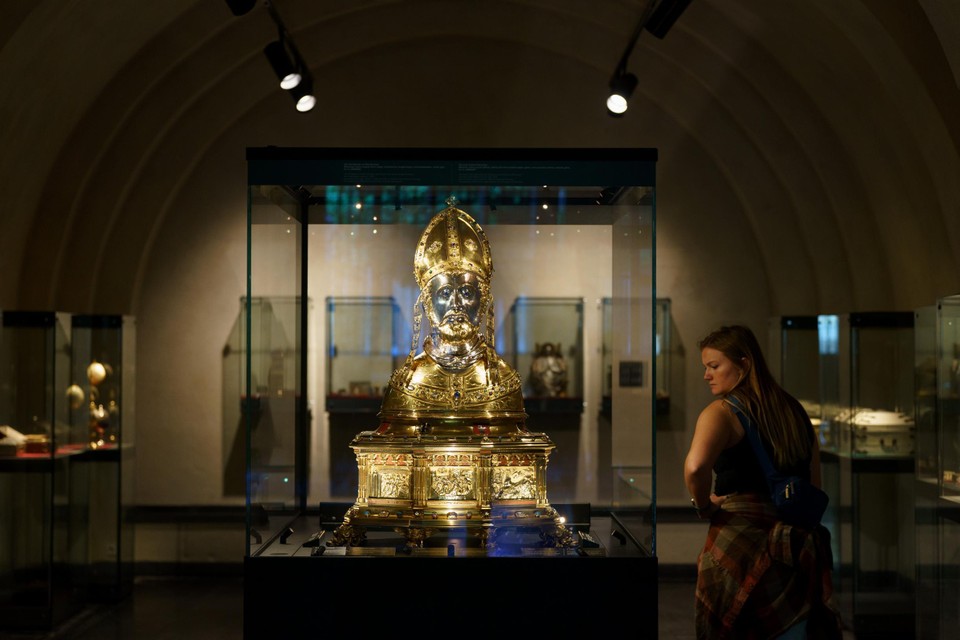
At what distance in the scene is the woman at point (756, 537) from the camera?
423 cm

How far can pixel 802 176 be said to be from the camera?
29.8 feet

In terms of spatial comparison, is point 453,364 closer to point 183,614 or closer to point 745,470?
point 745,470

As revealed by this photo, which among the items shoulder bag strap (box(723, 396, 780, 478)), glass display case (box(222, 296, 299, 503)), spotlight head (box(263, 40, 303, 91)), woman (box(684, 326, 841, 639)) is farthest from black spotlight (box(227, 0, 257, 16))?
shoulder bag strap (box(723, 396, 780, 478))

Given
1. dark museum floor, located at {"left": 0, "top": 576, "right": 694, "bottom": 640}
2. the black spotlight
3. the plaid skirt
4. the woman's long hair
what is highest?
the black spotlight

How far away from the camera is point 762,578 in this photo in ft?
13.9

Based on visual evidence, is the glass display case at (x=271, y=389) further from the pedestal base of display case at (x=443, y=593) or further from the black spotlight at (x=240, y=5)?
the black spotlight at (x=240, y=5)

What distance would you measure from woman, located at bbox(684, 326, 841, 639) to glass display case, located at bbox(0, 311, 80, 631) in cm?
514

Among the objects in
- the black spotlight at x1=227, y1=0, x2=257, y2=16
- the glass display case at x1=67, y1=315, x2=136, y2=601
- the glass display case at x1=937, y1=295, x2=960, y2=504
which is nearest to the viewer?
the glass display case at x1=937, y1=295, x2=960, y2=504

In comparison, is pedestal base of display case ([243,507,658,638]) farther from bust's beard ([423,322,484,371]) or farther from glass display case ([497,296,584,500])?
glass display case ([497,296,584,500])

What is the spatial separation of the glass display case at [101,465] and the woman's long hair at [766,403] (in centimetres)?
574

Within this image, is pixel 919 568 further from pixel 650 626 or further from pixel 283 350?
pixel 283 350

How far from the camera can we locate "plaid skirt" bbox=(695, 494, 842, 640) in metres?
4.24

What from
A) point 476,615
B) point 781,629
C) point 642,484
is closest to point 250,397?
point 476,615

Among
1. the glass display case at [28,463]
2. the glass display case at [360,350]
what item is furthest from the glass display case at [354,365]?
the glass display case at [28,463]
